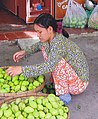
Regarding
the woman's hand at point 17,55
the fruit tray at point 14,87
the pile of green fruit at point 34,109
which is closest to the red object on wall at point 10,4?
the woman's hand at point 17,55

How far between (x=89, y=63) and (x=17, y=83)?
1.80 metres

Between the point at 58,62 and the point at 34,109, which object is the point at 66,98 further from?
the point at 34,109

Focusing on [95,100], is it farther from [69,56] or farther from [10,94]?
[10,94]

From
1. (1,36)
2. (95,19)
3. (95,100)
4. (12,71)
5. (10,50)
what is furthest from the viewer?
(95,19)

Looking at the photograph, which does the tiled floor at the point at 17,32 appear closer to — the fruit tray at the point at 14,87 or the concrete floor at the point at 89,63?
the concrete floor at the point at 89,63

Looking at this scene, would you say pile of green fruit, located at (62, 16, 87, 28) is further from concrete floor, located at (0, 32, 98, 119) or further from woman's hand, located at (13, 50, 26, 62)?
woman's hand, located at (13, 50, 26, 62)

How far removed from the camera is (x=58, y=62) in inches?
116

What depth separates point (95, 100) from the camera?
11.4 ft

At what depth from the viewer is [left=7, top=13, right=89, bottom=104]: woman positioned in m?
2.82

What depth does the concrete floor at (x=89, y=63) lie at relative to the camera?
3232 mm

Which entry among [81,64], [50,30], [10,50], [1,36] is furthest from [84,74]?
[1,36]

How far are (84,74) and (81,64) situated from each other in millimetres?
115

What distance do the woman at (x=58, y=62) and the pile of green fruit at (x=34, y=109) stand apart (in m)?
0.35

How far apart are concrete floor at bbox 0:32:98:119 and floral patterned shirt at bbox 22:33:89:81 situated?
31cm
